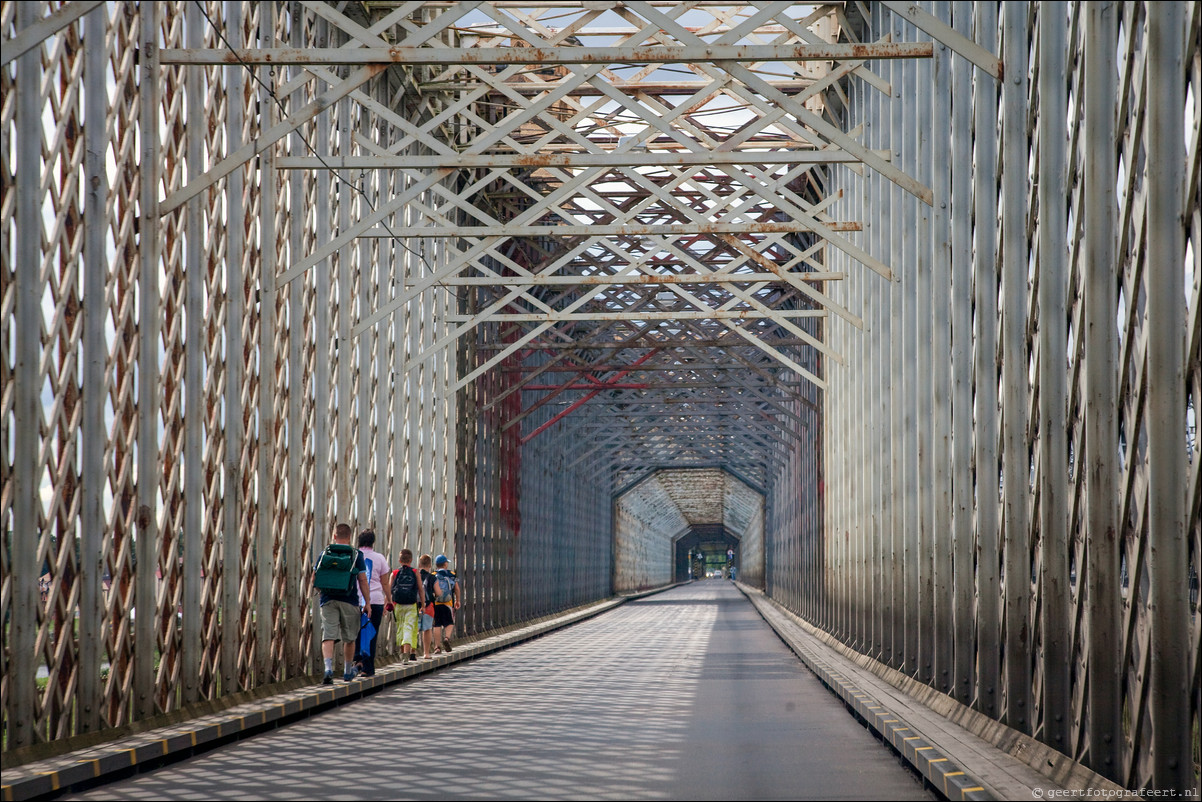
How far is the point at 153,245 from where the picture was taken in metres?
11.8

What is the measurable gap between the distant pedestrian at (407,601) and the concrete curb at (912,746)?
17.9 ft

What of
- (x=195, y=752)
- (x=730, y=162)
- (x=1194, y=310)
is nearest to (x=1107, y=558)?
(x=1194, y=310)

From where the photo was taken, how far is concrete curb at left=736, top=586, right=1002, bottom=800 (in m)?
7.93

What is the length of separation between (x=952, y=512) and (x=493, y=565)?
67.4 feet

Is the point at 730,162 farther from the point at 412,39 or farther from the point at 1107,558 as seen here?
the point at 1107,558

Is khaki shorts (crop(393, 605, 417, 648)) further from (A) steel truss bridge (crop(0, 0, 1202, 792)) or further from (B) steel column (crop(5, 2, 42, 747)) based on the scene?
(B) steel column (crop(5, 2, 42, 747))

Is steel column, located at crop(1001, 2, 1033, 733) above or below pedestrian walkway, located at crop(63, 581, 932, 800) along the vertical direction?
above

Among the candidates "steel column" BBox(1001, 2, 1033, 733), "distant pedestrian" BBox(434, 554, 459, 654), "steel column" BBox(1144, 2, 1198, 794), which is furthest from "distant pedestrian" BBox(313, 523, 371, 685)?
"steel column" BBox(1144, 2, 1198, 794)

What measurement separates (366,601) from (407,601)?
10.2ft

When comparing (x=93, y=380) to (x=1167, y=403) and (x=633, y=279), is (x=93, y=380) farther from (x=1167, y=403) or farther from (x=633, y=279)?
(x=633, y=279)

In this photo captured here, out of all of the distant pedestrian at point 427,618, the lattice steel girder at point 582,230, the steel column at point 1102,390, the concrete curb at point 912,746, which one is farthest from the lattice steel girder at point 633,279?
the steel column at point 1102,390

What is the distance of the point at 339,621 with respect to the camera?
15.4m

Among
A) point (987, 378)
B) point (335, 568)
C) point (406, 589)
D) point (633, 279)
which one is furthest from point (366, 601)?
point (987, 378)

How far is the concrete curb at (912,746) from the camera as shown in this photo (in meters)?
7.93
